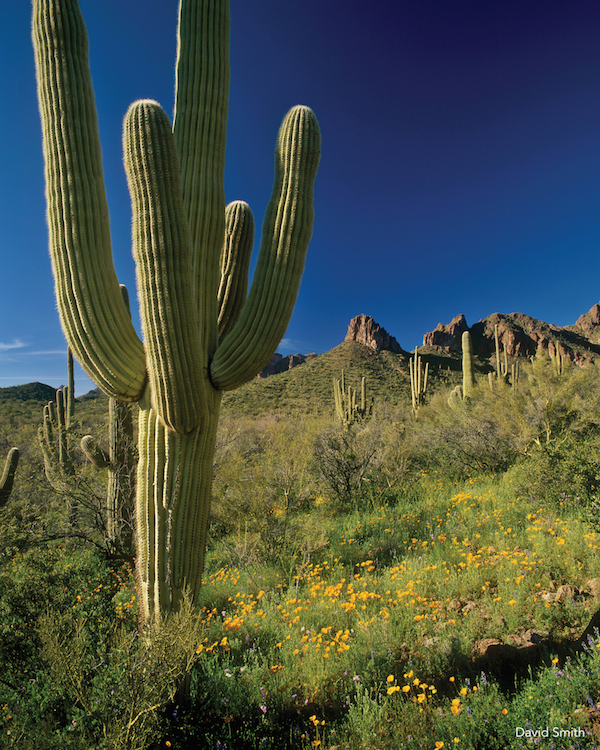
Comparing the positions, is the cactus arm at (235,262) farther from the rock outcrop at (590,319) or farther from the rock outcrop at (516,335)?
the rock outcrop at (590,319)

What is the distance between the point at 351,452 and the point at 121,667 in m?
6.66

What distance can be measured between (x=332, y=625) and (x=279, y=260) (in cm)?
344

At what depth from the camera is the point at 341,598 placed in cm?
407

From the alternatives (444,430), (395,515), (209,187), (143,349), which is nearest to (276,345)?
(143,349)

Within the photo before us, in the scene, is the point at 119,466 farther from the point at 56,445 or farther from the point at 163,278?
the point at 56,445

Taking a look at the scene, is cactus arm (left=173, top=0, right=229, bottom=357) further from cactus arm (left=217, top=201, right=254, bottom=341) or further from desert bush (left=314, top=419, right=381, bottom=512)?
desert bush (left=314, top=419, right=381, bottom=512)

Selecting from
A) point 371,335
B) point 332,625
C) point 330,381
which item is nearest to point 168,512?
point 332,625

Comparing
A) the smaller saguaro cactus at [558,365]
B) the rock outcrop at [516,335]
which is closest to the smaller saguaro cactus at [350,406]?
the smaller saguaro cactus at [558,365]

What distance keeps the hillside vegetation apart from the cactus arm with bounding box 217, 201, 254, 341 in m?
2.68

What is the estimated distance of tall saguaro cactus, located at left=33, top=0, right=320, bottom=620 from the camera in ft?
9.09

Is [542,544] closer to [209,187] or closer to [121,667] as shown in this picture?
[121,667]

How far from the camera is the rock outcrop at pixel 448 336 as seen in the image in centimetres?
6280

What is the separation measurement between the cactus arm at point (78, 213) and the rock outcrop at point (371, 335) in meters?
48.4

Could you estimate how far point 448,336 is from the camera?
213 feet
